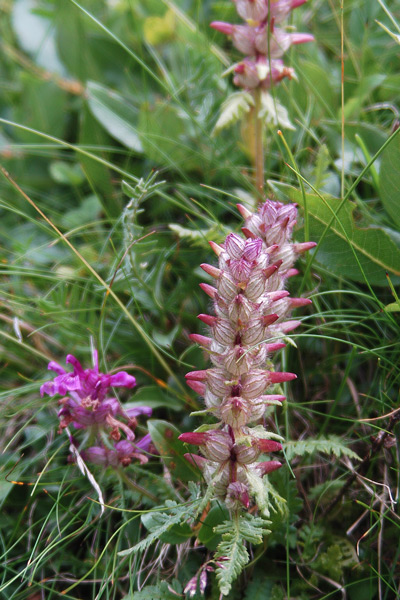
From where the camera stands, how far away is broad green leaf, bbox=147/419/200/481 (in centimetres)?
150

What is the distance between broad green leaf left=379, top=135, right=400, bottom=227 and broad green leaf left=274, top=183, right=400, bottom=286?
12 cm

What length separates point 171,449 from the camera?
1515mm

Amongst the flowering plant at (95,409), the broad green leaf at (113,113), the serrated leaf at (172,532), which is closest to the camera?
the serrated leaf at (172,532)

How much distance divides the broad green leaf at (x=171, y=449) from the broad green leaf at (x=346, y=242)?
2.18 ft

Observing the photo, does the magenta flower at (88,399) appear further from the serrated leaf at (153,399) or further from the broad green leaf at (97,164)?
the broad green leaf at (97,164)

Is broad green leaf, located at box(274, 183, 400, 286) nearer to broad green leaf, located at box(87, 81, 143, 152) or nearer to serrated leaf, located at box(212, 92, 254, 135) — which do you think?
serrated leaf, located at box(212, 92, 254, 135)

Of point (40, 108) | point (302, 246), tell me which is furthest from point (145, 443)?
point (40, 108)

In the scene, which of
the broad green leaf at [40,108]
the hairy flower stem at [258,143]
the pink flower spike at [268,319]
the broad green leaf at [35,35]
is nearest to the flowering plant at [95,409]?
the pink flower spike at [268,319]

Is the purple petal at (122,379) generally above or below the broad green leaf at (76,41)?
below

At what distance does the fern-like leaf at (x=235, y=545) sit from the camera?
1.08 metres

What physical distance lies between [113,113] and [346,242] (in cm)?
130

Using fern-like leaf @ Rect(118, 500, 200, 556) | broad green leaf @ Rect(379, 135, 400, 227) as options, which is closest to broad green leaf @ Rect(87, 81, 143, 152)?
broad green leaf @ Rect(379, 135, 400, 227)

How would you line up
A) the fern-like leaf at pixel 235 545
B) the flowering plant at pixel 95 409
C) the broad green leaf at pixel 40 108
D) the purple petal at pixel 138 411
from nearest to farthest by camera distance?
the fern-like leaf at pixel 235 545 < the flowering plant at pixel 95 409 < the purple petal at pixel 138 411 < the broad green leaf at pixel 40 108

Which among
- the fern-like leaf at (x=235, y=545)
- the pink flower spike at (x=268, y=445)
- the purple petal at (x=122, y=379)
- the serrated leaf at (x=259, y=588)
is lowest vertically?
the serrated leaf at (x=259, y=588)
